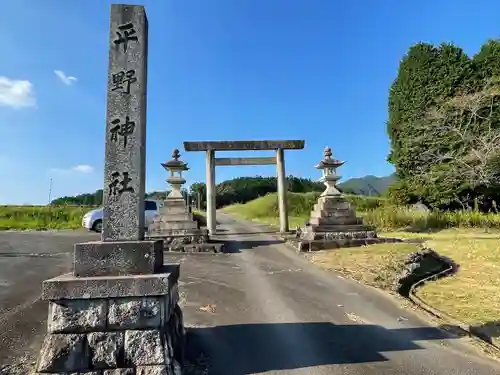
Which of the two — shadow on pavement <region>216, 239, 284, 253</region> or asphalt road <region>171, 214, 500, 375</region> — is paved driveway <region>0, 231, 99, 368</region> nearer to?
asphalt road <region>171, 214, 500, 375</region>

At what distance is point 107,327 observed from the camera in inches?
116

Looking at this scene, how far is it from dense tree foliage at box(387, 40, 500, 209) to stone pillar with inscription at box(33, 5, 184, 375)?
17.8m

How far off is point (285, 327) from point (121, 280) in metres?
2.37

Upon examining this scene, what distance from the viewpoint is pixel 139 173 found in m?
3.60

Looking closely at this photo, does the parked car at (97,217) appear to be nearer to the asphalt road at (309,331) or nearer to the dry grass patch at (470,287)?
the asphalt road at (309,331)

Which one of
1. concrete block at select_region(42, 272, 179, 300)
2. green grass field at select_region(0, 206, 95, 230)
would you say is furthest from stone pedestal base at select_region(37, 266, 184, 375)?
green grass field at select_region(0, 206, 95, 230)

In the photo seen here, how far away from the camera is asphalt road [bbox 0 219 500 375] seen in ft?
11.5

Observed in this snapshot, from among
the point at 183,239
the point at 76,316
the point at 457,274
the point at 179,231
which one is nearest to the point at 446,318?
the point at 457,274

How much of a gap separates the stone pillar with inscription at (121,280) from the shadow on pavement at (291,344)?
18.1 inches

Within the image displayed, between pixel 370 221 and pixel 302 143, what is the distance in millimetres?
5152

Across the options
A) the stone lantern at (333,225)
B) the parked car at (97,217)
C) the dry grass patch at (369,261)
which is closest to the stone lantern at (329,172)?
the stone lantern at (333,225)

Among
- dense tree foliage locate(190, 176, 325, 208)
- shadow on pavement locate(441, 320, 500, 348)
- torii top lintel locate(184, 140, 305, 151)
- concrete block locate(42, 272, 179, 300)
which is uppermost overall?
dense tree foliage locate(190, 176, 325, 208)

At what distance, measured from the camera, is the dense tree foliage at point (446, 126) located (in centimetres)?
1777

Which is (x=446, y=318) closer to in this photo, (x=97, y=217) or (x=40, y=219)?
(x=97, y=217)
